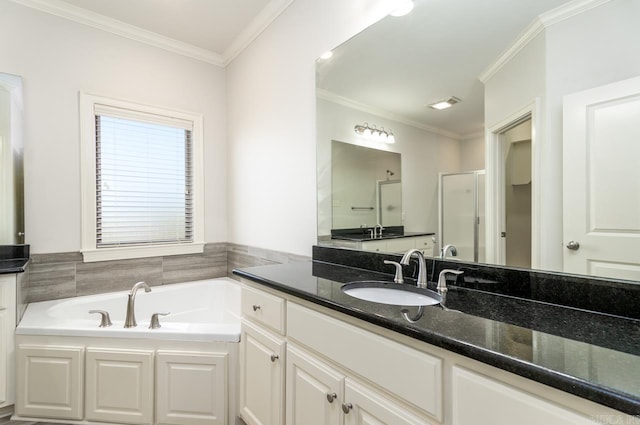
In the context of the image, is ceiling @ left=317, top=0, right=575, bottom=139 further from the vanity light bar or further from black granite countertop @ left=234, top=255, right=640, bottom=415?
black granite countertop @ left=234, top=255, right=640, bottom=415

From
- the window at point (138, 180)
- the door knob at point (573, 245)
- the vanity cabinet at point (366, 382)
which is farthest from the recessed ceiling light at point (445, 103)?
the window at point (138, 180)

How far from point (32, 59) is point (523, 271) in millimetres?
3274

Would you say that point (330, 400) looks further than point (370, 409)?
Yes

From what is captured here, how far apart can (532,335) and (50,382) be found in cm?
242

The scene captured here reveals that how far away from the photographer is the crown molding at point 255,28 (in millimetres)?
2262

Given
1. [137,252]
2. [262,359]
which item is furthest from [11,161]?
[262,359]

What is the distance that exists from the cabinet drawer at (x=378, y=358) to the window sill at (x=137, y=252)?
2.01m

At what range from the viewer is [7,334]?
Answer: 5.97 feet

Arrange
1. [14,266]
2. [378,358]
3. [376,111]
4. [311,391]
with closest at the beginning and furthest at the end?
1. [378,358]
2. [311,391]
3. [376,111]
4. [14,266]

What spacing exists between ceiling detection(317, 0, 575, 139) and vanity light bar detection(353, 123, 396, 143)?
87mm

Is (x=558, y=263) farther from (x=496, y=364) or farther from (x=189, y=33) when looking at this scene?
A: (x=189, y=33)

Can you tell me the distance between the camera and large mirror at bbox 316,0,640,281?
36.2 inches

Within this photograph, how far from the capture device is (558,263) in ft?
3.40

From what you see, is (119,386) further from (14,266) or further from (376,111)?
(376,111)
